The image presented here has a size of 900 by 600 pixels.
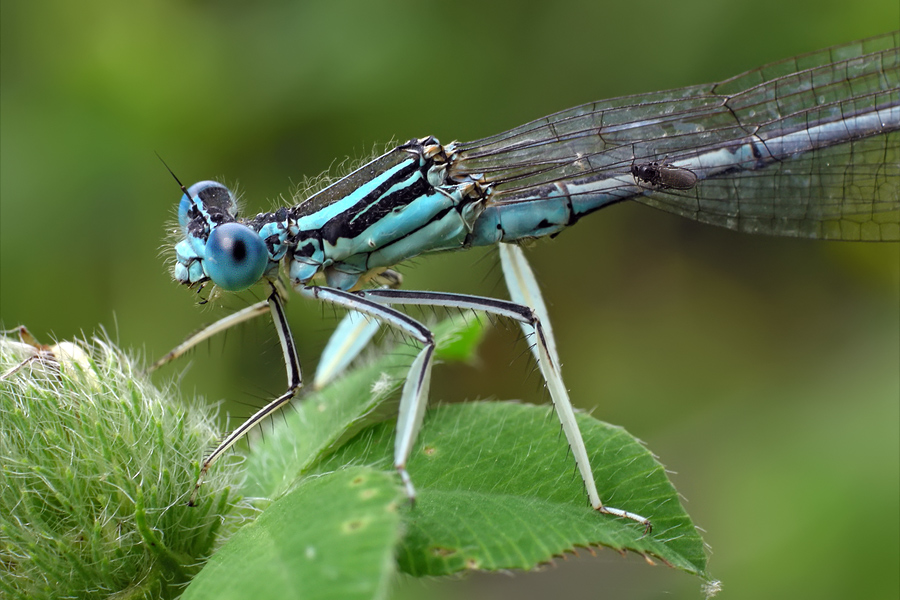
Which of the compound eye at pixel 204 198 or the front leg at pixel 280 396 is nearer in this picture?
the front leg at pixel 280 396

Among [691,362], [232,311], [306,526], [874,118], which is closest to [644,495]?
[306,526]

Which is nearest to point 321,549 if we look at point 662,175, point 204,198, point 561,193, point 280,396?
point 280,396

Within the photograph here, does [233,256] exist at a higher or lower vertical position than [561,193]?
higher

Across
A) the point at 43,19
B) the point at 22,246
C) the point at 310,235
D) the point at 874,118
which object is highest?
the point at 43,19

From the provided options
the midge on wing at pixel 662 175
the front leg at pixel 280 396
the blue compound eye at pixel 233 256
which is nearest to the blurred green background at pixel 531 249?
the front leg at pixel 280 396

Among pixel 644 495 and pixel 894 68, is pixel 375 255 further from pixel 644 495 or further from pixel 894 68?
pixel 894 68

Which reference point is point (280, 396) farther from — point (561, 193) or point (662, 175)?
point (662, 175)

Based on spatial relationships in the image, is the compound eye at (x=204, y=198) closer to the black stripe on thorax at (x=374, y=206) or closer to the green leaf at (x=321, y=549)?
the black stripe on thorax at (x=374, y=206)
